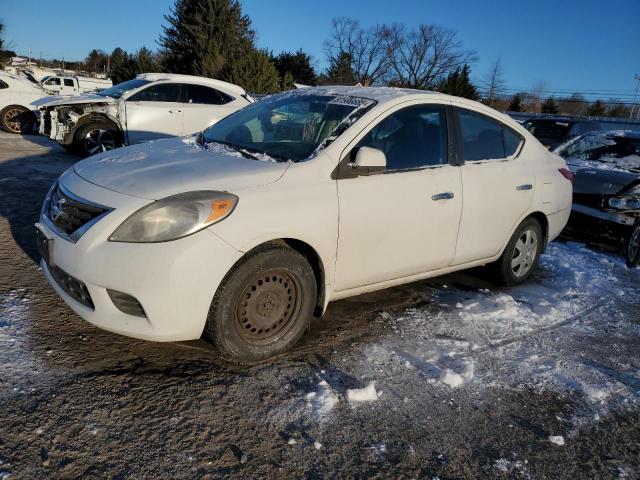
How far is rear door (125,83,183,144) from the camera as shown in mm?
9555

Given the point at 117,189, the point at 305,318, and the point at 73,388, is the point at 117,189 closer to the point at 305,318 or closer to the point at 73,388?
the point at 73,388

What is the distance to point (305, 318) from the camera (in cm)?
322

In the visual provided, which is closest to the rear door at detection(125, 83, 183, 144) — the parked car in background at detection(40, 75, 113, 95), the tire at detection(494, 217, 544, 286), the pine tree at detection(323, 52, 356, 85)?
the tire at detection(494, 217, 544, 286)

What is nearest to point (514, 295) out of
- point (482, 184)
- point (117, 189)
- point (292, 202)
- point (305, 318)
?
point (482, 184)

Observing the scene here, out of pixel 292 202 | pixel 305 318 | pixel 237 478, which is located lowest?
pixel 237 478

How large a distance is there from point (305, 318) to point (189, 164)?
122 centimetres

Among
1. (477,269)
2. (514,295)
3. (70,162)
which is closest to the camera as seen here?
(514,295)

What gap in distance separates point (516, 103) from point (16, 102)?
41576 mm

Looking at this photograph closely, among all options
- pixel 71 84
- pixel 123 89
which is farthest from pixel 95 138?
pixel 71 84

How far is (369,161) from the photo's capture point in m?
3.16

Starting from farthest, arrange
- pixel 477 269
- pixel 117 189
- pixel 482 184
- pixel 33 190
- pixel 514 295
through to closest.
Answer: pixel 33 190 < pixel 477 269 < pixel 514 295 < pixel 482 184 < pixel 117 189

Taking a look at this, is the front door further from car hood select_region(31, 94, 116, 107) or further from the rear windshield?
the rear windshield

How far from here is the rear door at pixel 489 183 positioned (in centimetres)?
401

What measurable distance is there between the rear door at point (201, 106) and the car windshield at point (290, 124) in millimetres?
6175
